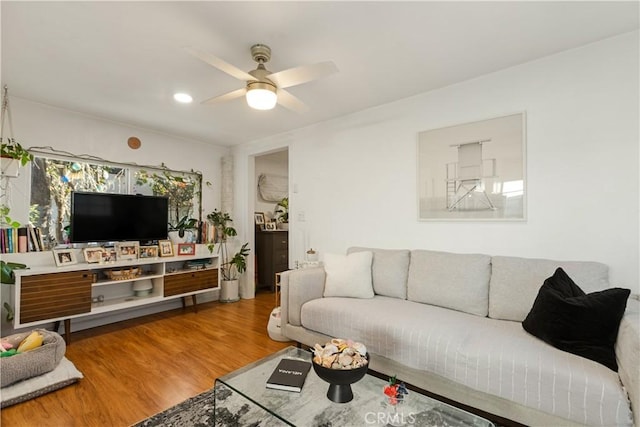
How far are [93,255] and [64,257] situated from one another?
0.28 meters

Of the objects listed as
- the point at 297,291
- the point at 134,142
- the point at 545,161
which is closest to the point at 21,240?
the point at 134,142

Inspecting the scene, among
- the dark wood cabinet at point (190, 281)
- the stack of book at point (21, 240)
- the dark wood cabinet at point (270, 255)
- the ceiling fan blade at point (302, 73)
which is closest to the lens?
the ceiling fan blade at point (302, 73)

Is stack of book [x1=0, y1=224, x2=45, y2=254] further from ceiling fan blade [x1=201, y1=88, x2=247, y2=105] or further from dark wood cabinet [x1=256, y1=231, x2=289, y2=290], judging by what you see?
dark wood cabinet [x1=256, y1=231, x2=289, y2=290]

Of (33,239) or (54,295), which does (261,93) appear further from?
(33,239)

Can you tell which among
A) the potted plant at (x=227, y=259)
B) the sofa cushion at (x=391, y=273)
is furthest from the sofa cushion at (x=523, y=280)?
the potted plant at (x=227, y=259)

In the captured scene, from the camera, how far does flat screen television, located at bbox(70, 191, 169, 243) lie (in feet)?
10.3

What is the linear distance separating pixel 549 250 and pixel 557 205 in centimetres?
33

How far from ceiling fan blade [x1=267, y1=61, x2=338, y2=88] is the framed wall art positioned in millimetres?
1447

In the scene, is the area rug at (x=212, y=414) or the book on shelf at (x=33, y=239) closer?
the area rug at (x=212, y=414)

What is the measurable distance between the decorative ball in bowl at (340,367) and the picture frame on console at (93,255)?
9.55ft

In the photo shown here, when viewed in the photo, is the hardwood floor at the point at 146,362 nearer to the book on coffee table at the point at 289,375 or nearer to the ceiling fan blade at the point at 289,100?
the book on coffee table at the point at 289,375

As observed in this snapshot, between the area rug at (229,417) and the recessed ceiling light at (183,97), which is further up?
the recessed ceiling light at (183,97)

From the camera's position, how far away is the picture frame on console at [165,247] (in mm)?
3709

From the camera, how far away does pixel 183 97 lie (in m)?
2.86
